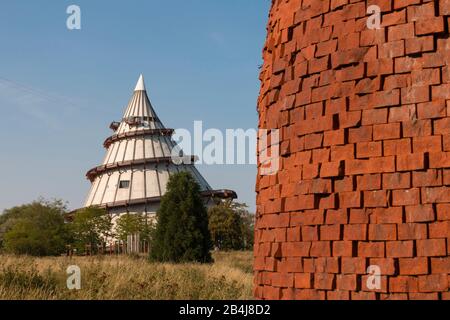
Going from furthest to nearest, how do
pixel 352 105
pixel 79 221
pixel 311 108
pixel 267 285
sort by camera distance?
pixel 79 221 < pixel 267 285 < pixel 311 108 < pixel 352 105

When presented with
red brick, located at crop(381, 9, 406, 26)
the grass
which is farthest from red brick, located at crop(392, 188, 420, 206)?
the grass

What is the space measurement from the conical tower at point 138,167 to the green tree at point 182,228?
2561cm

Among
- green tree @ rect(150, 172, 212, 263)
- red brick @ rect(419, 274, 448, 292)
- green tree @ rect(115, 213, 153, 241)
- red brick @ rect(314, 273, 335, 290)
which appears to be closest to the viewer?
red brick @ rect(419, 274, 448, 292)

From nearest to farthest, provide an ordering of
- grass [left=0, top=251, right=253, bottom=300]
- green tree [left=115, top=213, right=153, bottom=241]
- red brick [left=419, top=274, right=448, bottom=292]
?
red brick [left=419, top=274, right=448, bottom=292], grass [left=0, top=251, right=253, bottom=300], green tree [left=115, top=213, right=153, bottom=241]

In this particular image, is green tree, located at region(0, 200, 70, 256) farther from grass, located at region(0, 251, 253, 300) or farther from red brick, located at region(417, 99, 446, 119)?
red brick, located at region(417, 99, 446, 119)

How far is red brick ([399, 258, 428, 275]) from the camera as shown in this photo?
400cm

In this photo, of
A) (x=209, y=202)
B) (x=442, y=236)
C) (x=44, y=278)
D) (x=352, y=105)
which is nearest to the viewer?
(x=442, y=236)

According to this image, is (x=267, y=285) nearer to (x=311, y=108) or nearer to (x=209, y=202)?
(x=311, y=108)

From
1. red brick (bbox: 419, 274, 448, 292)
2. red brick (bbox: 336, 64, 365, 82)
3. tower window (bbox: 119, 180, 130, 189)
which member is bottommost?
red brick (bbox: 419, 274, 448, 292)

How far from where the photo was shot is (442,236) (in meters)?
3.97

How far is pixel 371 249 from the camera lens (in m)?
4.21

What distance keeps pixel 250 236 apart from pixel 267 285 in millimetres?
42383

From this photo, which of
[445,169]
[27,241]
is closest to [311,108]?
[445,169]

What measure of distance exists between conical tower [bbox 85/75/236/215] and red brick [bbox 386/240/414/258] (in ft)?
157
